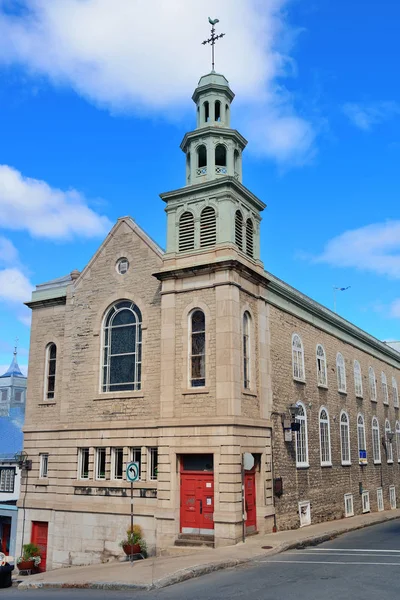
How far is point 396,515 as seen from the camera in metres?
31.4

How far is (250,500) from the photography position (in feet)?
69.9

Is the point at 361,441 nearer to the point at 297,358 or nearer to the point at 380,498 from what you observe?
the point at 380,498

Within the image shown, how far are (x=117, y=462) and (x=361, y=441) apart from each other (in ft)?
52.6

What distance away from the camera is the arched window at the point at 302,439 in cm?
2550

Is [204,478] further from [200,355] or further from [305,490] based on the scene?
[305,490]

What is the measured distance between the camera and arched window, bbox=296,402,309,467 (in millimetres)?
25500

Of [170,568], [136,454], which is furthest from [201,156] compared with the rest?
[170,568]

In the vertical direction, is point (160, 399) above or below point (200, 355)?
below

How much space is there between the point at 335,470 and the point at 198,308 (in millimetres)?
12589

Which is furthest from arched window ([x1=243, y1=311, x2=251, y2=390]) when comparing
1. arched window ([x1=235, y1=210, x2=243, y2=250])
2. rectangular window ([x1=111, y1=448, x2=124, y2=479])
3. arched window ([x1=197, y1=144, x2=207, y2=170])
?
arched window ([x1=197, y1=144, x2=207, y2=170])

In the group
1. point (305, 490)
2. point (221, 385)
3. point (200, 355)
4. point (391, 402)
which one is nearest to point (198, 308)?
point (200, 355)

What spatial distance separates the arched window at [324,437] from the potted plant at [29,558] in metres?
13.2

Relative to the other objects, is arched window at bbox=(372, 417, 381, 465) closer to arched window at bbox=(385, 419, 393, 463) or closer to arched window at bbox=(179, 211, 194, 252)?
arched window at bbox=(385, 419, 393, 463)

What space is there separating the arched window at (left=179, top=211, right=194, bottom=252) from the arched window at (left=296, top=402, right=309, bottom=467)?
27.5 ft
